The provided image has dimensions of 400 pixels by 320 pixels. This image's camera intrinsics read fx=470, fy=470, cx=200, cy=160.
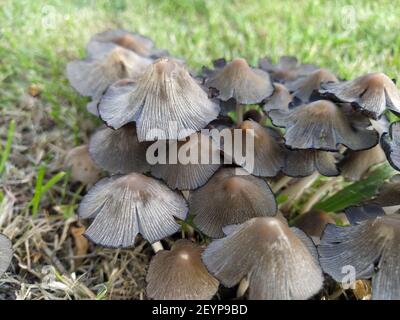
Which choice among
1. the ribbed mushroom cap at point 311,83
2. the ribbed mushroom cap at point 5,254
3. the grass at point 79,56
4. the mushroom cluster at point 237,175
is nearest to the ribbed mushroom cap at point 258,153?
the mushroom cluster at point 237,175

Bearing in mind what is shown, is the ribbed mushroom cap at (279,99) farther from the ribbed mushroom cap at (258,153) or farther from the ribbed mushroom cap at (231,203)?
the ribbed mushroom cap at (231,203)

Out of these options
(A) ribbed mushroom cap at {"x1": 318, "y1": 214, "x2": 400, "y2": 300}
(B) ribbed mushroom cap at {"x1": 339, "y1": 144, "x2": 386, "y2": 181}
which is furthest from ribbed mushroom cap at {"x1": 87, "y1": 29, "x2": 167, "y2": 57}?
(A) ribbed mushroom cap at {"x1": 318, "y1": 214, "x2": 400, "y2": 300}

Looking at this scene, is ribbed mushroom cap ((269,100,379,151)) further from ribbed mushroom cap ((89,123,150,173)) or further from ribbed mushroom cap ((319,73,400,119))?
ribbed mushroom cap ((89,123,150,173))

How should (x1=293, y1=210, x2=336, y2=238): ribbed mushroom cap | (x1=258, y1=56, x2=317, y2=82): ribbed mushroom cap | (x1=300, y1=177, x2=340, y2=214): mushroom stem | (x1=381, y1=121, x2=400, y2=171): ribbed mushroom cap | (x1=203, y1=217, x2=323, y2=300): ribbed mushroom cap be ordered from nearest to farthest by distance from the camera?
1. (x1=203, y1=217, x2=323, y2=300): ribbed mushroom cap
2. (x1=381, y1=121, x2=400, y2=171): ribbed mushroom cap
3. (x1=293, y1=210, x2=336, y2=238): ribbed mushroom cap
4. (x1=300, y1=177, x2=340, y2=214): mushroom stem
5. (x1=258, y1=56, x2=317, y2=82): ribbed mushroom cap

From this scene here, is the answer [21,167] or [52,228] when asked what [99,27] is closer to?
[21,167]

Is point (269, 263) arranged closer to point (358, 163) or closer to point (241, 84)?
point (358, 163)

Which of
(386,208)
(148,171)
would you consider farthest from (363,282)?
(148,171)
